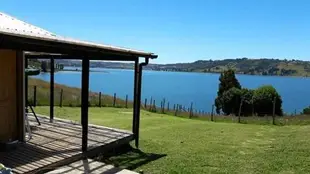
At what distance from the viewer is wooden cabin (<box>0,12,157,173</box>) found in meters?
6.10

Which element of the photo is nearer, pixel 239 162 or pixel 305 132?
pixel 239 162

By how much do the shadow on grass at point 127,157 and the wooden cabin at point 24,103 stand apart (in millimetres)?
213

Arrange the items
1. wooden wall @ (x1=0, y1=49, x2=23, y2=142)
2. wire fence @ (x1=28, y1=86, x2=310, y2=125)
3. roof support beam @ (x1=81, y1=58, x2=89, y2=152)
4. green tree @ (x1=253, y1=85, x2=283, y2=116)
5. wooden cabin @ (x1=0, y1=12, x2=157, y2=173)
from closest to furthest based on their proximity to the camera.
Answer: wooden cabin @ (x1=0, y1=12, x2=157, y2=173) < roof support beam @ (x1=81, y1=58, x2=89, y2=152) < wooden wall @ (x1=0, y1=49, x2=23, y2=142) < wire fence @ (x1=28, y1=86, x2=310, y2=125) < green tree @ (x1=253, y1=85, x2=283, y2=116)

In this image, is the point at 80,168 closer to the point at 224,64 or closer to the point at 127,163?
the point at 127,163

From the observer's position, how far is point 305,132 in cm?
1092

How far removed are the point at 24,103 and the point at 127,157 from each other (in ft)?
8.48

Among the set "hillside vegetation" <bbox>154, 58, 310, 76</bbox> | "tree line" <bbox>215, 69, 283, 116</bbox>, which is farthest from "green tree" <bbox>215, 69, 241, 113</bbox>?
"hillside vegetation" <bbox>154, 58, 310, 76</bbox>

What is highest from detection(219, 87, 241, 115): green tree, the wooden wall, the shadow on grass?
the wooden wall

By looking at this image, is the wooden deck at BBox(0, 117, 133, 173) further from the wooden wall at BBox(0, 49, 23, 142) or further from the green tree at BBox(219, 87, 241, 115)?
the green tree at BBox(219, 87, 241, 115)

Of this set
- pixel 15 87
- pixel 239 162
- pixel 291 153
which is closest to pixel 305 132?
pixel 291 153

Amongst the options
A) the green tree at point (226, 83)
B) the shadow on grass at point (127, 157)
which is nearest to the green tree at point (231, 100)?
the green tree at point (226, 83)

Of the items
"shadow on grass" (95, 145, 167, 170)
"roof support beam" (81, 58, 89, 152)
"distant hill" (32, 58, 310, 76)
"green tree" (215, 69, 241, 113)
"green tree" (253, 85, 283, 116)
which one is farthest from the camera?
"distant hill" (32, 58, 310, 76)

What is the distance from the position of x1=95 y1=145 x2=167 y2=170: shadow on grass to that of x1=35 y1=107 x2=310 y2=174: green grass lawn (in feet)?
0.35

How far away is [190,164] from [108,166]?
64.0 inches
